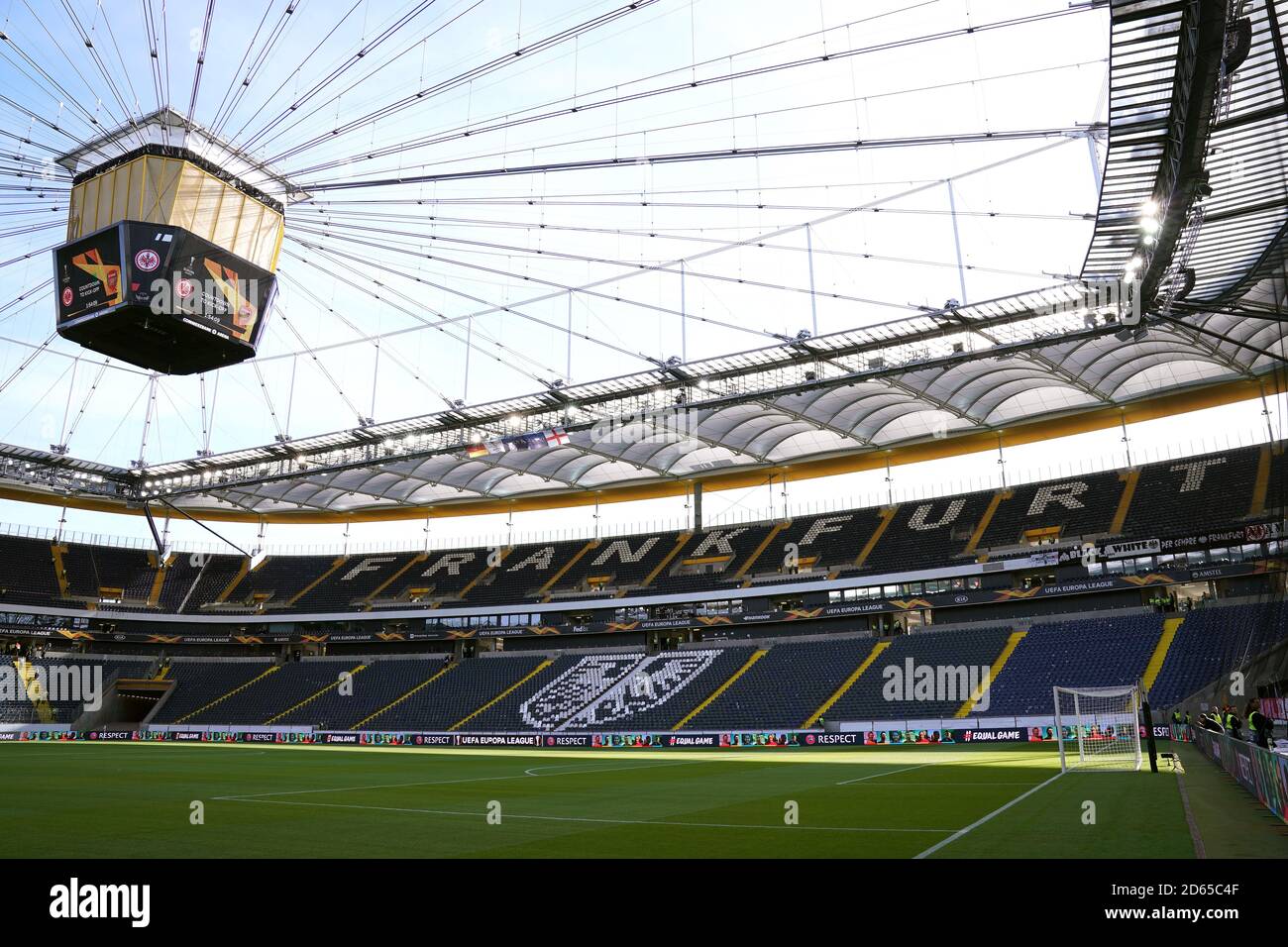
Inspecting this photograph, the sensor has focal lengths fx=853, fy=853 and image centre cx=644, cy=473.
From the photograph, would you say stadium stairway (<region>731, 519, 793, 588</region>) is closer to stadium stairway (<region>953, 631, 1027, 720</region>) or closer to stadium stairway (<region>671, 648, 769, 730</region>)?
stadium stairway (<region>671, 648, 769, 730</region>)

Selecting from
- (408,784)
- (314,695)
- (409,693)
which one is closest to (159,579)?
(314,695)

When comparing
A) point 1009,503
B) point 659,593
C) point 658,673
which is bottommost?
point 658,673

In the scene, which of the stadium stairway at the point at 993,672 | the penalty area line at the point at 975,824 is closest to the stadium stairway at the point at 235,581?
the stadium stairway at the point at 993,672

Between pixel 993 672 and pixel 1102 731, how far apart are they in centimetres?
1527

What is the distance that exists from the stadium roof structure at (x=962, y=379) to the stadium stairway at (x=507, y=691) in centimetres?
1359

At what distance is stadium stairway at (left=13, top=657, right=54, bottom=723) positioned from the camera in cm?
6050

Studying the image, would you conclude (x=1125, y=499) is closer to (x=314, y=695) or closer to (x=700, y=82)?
(x=700, y=82)

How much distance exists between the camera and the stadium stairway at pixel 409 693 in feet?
191

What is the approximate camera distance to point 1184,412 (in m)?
51.7

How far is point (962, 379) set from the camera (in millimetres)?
44500
